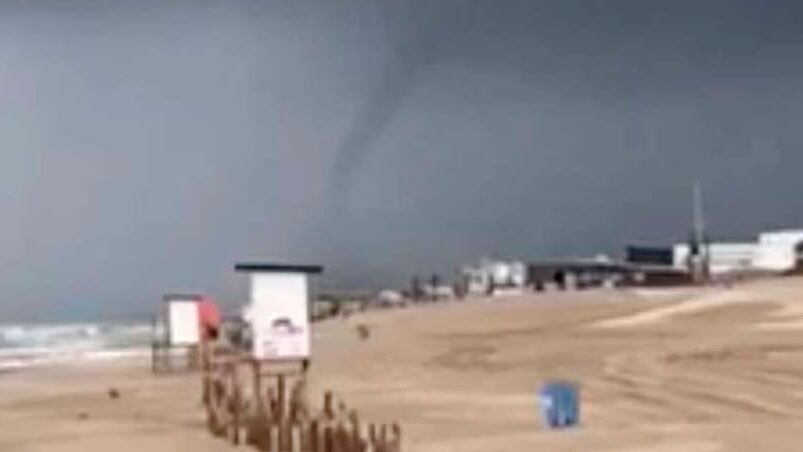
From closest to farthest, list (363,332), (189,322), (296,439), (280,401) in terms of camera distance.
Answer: (296,439) < (280,401) < (189,322) < (363,332)

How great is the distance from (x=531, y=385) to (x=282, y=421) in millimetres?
10515

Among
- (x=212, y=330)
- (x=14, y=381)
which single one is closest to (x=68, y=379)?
(x=14, y=381)

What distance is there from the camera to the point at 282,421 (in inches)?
728

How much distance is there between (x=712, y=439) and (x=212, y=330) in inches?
662

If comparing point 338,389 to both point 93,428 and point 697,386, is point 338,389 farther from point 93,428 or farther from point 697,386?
point 697,386

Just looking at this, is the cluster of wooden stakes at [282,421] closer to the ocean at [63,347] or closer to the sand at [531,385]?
the sand at [531,385]

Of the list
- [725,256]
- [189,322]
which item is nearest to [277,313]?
[189,322]

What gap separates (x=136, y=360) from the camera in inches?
2167

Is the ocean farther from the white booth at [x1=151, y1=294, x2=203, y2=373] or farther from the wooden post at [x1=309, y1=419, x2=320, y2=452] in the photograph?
the wooden post at [x1=309, y1=419, x2=320, y2=452]

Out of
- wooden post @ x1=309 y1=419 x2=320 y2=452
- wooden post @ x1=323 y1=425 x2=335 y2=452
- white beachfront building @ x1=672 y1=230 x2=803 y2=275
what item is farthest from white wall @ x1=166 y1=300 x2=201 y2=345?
white beachfront building @ x1=672 y1=230 x2=803 y2=275

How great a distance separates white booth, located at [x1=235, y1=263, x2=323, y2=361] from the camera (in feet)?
64.1

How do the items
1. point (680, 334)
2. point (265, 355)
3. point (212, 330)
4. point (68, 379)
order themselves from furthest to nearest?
point (68, 379), point (680, 334), point (212, 330), point (265, 355)

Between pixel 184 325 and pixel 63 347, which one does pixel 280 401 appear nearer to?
pixel 184 325

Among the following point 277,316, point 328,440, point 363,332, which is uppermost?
point 277,316
